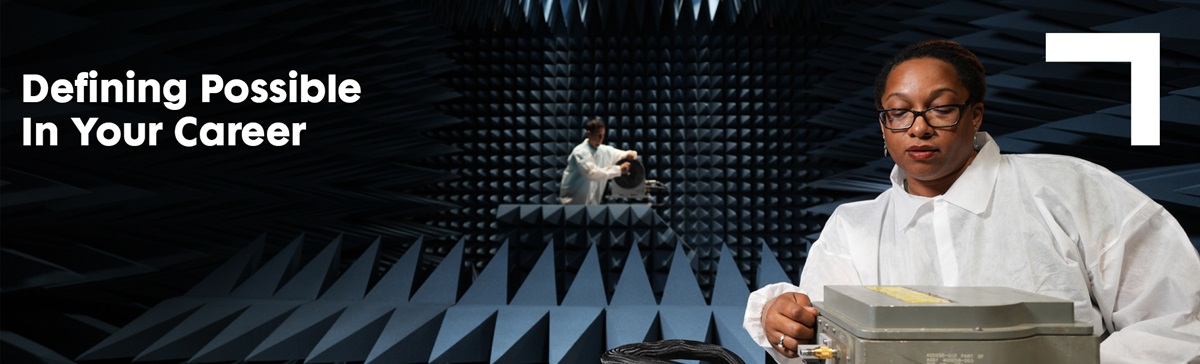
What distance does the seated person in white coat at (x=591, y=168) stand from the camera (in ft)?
14.2

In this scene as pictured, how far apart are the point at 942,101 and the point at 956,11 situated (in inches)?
99.6

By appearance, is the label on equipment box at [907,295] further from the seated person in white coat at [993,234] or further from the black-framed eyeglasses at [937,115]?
the black-framed eyeglasses at [937,115]

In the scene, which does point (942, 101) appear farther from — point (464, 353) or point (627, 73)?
point (627, 73)

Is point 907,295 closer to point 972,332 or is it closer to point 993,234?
point 972,332

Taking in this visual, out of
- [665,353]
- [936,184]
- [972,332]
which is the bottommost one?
[665,353]

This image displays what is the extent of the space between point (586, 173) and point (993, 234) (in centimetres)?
361

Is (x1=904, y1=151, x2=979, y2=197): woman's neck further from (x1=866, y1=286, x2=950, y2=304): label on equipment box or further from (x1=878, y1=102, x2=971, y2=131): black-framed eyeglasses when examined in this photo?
(x1=866, y1=286, x2=950, y2=304): label on equipment box

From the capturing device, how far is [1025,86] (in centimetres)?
252

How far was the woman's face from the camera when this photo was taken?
83cm

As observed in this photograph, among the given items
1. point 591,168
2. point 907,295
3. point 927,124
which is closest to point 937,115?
point 927,124

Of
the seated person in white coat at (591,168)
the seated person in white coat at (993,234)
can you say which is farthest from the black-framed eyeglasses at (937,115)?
the seated person in white coat at (591,168)

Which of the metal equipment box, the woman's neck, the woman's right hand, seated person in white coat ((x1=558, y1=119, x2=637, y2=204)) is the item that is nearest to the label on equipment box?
the metal equipment box

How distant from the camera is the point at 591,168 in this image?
4.38 m

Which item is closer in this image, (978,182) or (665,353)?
(978,182)
